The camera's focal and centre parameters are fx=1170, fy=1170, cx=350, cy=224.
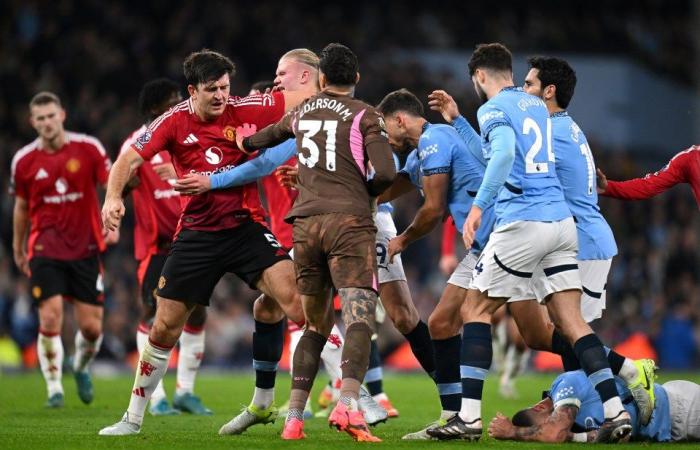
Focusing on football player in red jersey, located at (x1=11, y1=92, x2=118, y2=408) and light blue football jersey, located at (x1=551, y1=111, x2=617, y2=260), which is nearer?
light blue football jersey, located at (x1=551, y1=111, x2=617, y2=260)

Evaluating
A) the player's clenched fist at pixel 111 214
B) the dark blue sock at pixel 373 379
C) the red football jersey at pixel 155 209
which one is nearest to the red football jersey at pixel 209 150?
the player's clenched fist at pixel 111 214

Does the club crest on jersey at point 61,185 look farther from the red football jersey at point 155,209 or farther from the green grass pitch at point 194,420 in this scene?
the green grass pitch at point 194,420

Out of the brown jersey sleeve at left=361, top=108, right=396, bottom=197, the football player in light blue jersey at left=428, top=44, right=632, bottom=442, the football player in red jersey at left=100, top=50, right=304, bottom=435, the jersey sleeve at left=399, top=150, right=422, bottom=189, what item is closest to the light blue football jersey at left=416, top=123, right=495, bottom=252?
the jersey sleeve at left=399, top=150, right=422, bottom=189

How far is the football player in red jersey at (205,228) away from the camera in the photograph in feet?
26.5

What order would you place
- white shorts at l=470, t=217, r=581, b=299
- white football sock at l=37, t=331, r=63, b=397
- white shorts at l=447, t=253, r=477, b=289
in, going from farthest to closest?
1. white football sock at l=37, t=331, r=63, b=397
2. white shorts at l=447, t=253, r=477, b=289
3. white shorts at l=470, t=217, r=581, b=299

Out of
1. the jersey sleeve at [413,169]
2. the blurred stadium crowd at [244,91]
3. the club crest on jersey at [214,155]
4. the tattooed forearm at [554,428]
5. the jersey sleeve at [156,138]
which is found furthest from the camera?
the blurred stadium crowd at [244,91]

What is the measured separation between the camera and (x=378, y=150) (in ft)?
24.7

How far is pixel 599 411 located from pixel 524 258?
4.04 feet

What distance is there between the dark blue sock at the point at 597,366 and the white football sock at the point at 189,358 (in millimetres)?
4433

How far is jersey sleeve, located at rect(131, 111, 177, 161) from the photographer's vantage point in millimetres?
8148

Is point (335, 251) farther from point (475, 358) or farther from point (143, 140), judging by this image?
point (143, 140)

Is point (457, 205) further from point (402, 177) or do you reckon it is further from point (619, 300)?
point (619, 300)

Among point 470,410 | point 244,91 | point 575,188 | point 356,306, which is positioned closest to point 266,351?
point 356,306

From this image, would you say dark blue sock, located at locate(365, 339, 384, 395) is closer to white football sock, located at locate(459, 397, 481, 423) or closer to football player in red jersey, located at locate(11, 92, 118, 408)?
white football sock, located at locate(459, 397, 481, 423)
